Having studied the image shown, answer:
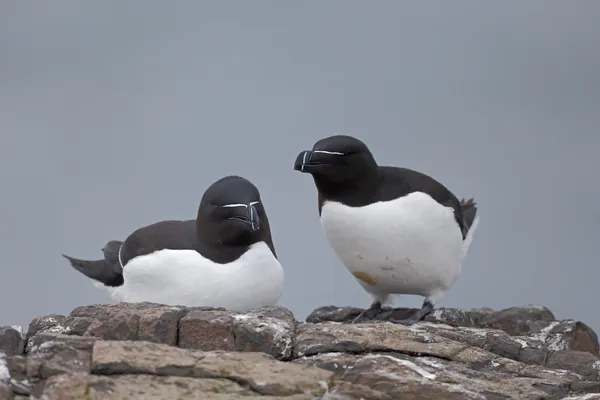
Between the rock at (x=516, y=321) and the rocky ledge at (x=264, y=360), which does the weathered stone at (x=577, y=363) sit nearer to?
the rocky ledge at (x=264, y=360)

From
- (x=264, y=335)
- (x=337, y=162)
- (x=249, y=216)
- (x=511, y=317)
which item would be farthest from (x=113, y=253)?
(x=511, y=317)

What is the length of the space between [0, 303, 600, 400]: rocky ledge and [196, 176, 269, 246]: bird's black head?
4.26 ft

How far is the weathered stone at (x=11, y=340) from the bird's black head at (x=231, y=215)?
2.37 m

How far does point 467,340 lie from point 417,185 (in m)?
2.68

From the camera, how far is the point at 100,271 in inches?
499

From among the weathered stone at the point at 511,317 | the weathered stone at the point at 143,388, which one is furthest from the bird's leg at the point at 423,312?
the weathered stone at the point at 143,388

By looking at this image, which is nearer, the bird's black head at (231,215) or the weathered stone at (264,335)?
the weathered stone at (264,335)

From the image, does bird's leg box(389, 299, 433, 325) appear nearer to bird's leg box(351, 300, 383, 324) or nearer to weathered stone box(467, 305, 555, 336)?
bird's leg box(351, 300, 383, 324)

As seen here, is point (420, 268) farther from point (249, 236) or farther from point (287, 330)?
point (287, 330)

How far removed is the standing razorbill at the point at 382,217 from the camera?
467 inches

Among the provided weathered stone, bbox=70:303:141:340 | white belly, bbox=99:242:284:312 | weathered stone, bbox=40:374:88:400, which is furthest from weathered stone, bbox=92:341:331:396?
white belly, bbox=99:242:284:312

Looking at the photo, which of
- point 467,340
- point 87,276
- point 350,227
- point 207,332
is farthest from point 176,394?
point 87,276

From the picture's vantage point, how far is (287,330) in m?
9.05

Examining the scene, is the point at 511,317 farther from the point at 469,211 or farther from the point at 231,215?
the point at 231,215
